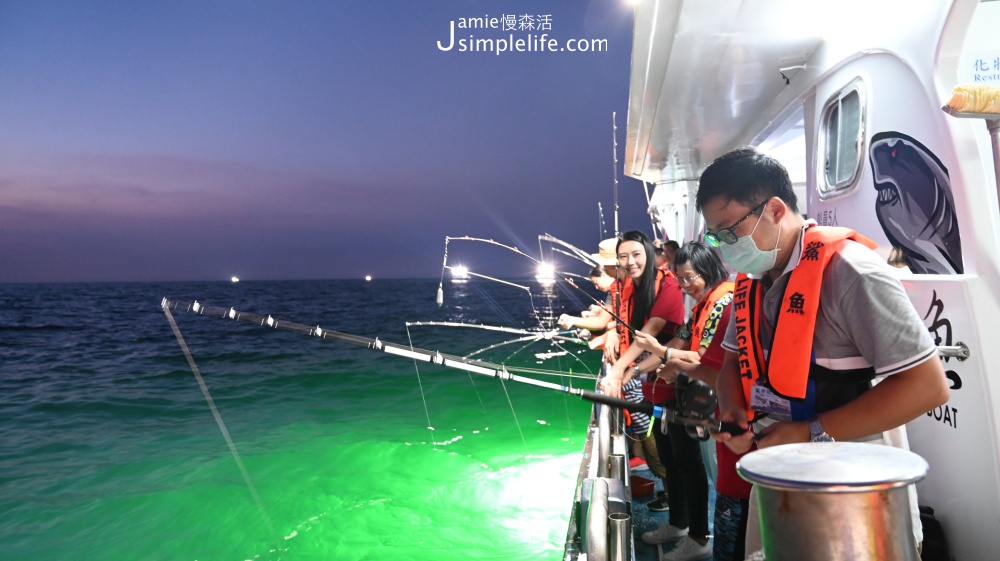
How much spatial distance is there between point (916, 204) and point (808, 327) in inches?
59.3

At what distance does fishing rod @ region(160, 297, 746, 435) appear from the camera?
2098 mm

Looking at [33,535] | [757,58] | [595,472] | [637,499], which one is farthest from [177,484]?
[757,58]

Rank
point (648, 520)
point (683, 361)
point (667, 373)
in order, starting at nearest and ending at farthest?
Answer: point (683, 361) → point (667, 373) → point (648, 520)

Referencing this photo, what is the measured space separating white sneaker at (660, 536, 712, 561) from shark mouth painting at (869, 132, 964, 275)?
83.7 inches

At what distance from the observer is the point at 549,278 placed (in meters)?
5.40

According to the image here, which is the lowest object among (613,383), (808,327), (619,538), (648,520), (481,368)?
(648,520)

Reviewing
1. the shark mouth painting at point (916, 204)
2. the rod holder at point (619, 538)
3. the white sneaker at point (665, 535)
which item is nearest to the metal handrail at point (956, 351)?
the shark mouth painting at point (916, 204)

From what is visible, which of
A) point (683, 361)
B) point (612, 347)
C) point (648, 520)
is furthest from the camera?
point (612, 347)

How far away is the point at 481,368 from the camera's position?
11.3 feet

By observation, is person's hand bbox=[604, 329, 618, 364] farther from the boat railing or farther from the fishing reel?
the fishing reel

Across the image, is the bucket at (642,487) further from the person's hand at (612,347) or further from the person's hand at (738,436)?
the person's hand at (738,436)

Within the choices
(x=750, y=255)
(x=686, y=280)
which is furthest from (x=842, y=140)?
(x=750, y=255)

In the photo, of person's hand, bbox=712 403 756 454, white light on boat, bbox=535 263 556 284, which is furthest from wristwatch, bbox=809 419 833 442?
white light on boat, bbox=535 263 556 284

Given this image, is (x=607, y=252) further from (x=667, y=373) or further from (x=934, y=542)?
(x=934, y=542)
